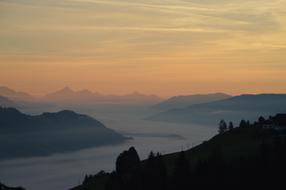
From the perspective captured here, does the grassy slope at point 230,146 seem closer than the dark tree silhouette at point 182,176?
No

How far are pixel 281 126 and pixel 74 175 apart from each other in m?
80.6

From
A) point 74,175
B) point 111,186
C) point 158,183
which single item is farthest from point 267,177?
point 74,175

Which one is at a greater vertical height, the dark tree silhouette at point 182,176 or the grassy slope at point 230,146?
the grassy slope at point 230,146

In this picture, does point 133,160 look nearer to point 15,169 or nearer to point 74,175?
point 74,175

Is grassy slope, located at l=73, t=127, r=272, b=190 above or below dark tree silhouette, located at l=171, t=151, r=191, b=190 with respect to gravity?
above

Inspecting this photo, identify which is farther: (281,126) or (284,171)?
(281,126)

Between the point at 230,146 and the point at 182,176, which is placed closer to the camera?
the point at 182,176

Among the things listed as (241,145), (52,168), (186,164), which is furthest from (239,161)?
(52,168)

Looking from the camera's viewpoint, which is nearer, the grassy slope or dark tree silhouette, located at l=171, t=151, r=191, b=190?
dark tree silhouette, located at l=171, t=151, r=191, b=190

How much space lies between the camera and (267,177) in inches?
1490

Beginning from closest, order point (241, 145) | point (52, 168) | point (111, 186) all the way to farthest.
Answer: point (111, 186) → point (241, 145) → point (52, 168)

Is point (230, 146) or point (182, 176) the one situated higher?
point (230, 146)

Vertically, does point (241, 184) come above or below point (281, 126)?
below

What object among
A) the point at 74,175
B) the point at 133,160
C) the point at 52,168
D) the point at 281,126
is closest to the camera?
the point at 133,160
